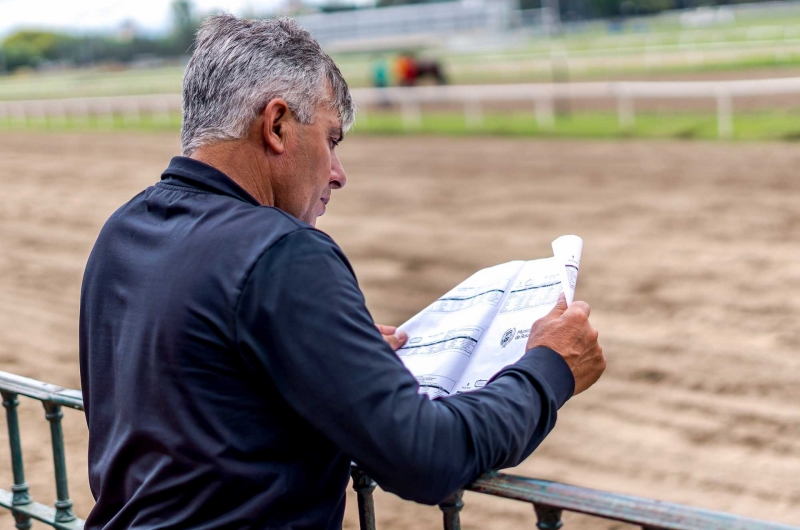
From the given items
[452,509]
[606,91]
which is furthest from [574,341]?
[606,91]

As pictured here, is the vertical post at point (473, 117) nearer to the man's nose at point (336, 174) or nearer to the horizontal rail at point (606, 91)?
the horizontal rail at point (606, 91)

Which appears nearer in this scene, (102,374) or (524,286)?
(102,374)

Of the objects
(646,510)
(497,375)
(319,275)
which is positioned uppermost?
(319,275)

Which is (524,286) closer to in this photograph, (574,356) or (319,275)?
(574,356)

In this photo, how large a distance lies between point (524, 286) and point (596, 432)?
3.01 meters

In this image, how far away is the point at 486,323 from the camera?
1705 millimetres

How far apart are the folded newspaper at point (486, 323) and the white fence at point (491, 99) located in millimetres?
11069

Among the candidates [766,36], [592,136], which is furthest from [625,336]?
[766,36]

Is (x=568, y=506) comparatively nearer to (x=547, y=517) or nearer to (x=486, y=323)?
(x=547, y=517)

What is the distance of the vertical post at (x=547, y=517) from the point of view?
1.46 metres

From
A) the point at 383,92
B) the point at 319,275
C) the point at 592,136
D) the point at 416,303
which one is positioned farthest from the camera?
the point at 383,92

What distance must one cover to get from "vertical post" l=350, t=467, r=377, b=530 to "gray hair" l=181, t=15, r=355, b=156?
618 mm

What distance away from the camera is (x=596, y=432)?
15.0ft

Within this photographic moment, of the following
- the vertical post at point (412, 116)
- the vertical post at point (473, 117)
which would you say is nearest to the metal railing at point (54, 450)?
the vertical post at point (473, 117)
